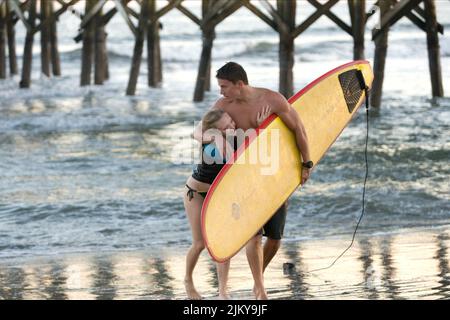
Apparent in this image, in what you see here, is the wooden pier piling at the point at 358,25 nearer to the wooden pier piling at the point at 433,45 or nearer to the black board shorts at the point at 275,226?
the wooden pier piling at the point at 433,45

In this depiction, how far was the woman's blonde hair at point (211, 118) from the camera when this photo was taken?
18.6 feet

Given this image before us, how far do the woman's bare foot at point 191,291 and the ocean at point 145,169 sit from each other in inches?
80.8

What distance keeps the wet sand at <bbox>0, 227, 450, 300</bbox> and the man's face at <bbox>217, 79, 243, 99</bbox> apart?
3.45 feet

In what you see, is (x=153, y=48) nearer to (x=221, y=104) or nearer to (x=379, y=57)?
(x=379, y=57)

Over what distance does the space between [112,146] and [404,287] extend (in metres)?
8.18

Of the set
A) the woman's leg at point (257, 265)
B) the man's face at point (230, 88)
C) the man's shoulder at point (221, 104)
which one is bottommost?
the woman's leg at point (257, 265)

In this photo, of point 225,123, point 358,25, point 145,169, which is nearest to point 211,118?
point 225,123

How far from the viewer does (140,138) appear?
14.6 meters

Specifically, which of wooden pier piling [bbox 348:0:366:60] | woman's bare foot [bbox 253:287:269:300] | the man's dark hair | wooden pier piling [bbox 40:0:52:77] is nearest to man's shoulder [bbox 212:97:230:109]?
the man's dark hair

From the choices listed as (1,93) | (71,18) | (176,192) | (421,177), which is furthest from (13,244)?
(71,18)

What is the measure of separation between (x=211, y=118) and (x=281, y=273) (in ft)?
4.49

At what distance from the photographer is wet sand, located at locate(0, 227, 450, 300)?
6094mm

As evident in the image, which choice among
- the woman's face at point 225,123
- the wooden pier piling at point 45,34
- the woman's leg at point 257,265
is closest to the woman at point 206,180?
→ the woman's face at point 225,123
